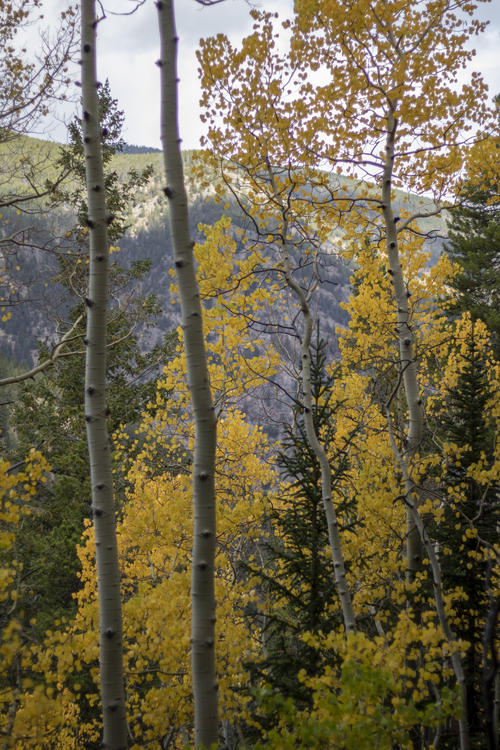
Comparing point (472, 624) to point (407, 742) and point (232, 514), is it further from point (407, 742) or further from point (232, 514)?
point (407, 742)

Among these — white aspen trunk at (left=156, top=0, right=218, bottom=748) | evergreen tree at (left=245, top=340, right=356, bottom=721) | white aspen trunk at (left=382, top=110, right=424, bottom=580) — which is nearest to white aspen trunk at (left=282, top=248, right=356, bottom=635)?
evergreen tree at (left=245, top=340, right=356, bottom=721)

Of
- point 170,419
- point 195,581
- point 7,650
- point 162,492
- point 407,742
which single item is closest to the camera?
point 7,650

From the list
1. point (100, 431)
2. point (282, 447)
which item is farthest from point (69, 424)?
point (100, 431)

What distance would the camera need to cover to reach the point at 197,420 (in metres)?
3.11

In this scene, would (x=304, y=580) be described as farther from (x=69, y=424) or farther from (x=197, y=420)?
(x=69, y=424)

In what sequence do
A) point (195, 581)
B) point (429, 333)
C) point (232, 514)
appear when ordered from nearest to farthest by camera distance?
point (195, 581) < point (232, 514) < point (429, 333)

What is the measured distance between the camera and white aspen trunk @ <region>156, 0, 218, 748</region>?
2910 millimetres

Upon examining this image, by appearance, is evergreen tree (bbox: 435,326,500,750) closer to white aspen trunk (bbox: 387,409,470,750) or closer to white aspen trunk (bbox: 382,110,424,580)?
white aspen trunk (bbox: 382,110,424,580)

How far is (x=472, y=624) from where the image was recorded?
7797 millimetres

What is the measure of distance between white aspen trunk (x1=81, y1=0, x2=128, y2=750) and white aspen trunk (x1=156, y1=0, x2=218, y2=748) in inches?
20.4

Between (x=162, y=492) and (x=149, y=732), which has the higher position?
(x=162, y=492)

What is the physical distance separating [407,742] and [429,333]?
40.5 feet

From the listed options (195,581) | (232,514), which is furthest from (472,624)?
(195,581)

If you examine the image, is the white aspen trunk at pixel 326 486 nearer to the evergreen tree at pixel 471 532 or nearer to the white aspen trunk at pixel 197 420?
the white aspen trunk at pixel 197 420
